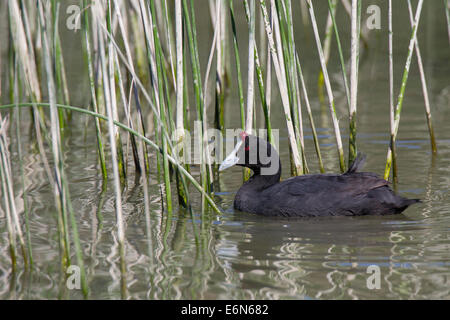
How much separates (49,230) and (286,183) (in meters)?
1.89

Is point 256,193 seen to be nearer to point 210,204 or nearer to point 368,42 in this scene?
point 210,204

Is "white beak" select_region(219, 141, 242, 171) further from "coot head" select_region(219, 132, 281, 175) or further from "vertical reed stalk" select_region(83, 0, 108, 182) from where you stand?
"vertical reed stalk" select_region(83, 0, 108, 182)

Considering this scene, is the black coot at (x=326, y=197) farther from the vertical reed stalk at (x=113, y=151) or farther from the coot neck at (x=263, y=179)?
the vertical reed stalk at (x=113, y=151)

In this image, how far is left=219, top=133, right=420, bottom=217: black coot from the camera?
17.9 ft

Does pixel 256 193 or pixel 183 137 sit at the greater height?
pixel 183 137

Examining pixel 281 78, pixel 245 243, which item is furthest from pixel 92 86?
pixel 245 243

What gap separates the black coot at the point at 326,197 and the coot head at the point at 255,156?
0.01 metres

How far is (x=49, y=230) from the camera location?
5.26 meters

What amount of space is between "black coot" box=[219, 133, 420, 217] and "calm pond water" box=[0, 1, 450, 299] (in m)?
0.09

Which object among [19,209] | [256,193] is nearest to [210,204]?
[256,193]

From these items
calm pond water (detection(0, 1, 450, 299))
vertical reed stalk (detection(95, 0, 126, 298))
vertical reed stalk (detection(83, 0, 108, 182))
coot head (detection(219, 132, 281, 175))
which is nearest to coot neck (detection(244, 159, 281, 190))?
coot head (detection(219, 132, 281, 175))

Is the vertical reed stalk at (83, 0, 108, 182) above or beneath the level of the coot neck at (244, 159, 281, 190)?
above

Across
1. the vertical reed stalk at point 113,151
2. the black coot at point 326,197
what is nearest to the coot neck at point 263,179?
the black coot at point 326,197

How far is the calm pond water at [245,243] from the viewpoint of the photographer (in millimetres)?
4086
